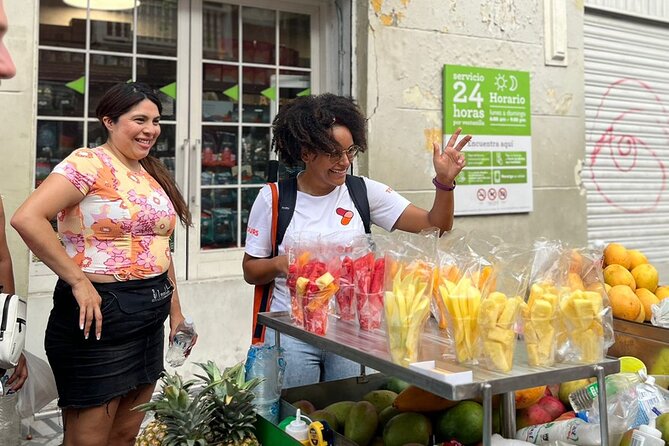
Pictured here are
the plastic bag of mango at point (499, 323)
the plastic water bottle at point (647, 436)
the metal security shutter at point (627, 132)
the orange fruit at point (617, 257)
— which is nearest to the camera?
the plastic bag of mango at point (499, 323)

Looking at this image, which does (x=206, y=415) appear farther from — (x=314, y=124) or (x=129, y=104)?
(x=129, y=104)

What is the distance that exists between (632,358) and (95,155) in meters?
2.21

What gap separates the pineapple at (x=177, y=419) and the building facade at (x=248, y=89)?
280cm

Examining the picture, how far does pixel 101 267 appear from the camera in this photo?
242 cm

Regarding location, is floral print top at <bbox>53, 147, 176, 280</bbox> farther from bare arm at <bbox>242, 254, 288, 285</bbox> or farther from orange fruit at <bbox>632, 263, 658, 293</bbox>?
orange fruit at <bbox>632, 263, 658, 293</bbox>

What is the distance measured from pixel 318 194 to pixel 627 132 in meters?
5.49

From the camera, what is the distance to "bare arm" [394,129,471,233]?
2348 mm

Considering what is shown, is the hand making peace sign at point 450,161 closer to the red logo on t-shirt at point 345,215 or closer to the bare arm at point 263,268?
the red logo on t-shirt at point 345,215

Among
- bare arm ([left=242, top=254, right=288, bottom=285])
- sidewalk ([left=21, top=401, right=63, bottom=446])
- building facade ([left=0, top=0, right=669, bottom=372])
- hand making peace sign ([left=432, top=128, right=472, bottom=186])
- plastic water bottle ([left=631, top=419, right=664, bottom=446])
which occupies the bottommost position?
sidewalk ([left=21, top=401, right=63, bottom=446])

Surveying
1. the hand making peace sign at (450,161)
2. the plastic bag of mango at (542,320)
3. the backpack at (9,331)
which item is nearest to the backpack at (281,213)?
the hand making peace sign at (450,161)

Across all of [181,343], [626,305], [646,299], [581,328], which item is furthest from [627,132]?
[581,328]

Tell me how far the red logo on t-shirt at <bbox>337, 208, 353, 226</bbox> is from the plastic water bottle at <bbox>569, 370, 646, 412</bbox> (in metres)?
1.06

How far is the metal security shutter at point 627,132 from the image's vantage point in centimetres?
648

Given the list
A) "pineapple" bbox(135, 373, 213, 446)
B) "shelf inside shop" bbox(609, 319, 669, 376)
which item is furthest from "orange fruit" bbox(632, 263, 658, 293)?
"pineapple" bbox(135, 373, 213, 446)
